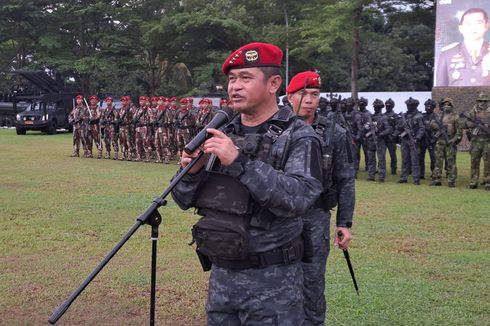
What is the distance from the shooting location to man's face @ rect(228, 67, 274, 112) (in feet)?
8.75

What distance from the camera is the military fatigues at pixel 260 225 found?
2559 millimetres

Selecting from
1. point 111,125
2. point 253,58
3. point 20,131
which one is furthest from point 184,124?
point 253,58

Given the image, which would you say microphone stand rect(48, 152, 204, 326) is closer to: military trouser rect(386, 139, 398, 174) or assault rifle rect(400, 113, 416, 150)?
assault rifle rect(400, 113, 416, 150)

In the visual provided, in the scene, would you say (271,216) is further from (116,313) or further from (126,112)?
(126,112)

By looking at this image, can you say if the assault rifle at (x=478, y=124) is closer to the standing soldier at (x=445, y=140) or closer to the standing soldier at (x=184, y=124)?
the standing soldier at (x=445, y=140)

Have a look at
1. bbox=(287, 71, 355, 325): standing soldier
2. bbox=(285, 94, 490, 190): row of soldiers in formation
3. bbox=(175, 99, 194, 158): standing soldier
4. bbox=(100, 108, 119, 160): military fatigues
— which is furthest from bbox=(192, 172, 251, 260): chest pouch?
bbox=(100, 108, 119, 160): military fatigues

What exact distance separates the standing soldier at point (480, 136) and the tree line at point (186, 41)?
15.9 m

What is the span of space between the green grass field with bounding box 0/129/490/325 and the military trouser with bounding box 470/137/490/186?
441 mm

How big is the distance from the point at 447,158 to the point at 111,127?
971cm

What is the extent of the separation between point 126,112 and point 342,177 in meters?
14.2

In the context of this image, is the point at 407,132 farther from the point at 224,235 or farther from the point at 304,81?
the point at 224,235

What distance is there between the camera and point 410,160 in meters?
13.4

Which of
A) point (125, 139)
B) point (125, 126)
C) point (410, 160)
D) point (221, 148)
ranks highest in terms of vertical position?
point (221, 148)

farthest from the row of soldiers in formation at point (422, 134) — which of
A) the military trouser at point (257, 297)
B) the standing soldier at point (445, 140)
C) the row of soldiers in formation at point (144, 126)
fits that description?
the military trouser at point (257, 297)
